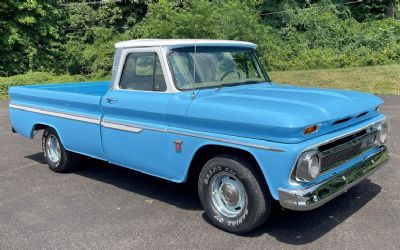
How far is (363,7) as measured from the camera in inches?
1234

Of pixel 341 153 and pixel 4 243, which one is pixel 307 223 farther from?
pixel 4 243

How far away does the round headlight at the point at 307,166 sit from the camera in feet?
13.1

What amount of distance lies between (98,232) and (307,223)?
7.01ft

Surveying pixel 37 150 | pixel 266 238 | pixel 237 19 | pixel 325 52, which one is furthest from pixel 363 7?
pixel 266 238

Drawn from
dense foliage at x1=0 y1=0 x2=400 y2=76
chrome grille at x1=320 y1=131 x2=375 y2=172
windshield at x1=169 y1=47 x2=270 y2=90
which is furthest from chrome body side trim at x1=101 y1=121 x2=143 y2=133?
dense foliage at x1=0 y1=0 x2=400 y2=76

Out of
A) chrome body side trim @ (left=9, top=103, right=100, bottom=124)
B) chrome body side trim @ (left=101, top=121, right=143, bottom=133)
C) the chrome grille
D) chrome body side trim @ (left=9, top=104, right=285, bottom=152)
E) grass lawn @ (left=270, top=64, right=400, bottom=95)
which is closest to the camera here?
chrome body side trim @ (left=9, top=104, right=285, bottom=152)

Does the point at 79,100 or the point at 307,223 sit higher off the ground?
the point at 79,100

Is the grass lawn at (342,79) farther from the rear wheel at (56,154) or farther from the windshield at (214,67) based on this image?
the rear wheel at (56,154)

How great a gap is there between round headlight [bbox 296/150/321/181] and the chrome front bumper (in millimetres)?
101

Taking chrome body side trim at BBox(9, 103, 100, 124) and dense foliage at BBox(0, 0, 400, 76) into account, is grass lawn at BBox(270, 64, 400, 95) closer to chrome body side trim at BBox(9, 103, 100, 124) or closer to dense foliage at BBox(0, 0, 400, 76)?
dense foliage at BBox(0, 0, 400, 76)

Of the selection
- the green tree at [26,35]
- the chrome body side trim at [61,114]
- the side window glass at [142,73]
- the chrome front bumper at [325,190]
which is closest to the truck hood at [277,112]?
the chrome front bumper at [325,190]

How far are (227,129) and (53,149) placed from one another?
Answer: 11.8ft

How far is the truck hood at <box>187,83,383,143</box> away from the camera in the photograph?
4.00 meters

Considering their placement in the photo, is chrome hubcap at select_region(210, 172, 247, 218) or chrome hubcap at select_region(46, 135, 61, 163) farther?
chrome hubcap at select_region(46, 135, 61, 163)
